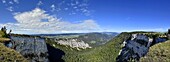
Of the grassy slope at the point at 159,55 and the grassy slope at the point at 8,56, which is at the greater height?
the grassy slope at the point at 8,56

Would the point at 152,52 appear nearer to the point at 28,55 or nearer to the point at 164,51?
the point at 164,51

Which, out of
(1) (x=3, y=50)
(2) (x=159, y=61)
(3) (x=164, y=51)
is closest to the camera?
(1) (x=3, y=50)

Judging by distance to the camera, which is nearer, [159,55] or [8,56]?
[8,56]

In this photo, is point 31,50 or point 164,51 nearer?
point 164,51

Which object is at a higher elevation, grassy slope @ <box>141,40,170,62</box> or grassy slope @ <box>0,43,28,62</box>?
grassy slope @ <box>0,43,28,62</box>

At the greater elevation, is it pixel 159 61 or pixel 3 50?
pixel 3 50

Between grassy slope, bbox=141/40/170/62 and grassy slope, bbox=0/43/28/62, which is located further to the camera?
grassy slope, bbox=141/40/170/62

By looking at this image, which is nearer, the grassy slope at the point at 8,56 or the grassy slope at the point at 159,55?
the grassy slope at the point at 8,56

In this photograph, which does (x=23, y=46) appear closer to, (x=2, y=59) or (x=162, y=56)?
(x=162, y=56)

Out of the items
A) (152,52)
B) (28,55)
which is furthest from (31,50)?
(152,52)

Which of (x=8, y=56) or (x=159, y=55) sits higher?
(x=8, y=56)

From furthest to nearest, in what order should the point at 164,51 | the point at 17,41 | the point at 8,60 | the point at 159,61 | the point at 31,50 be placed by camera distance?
the point at 31,50 → the point at 17,41 → the point at 164,51 → the point at 159,61 → the point at 8,60
